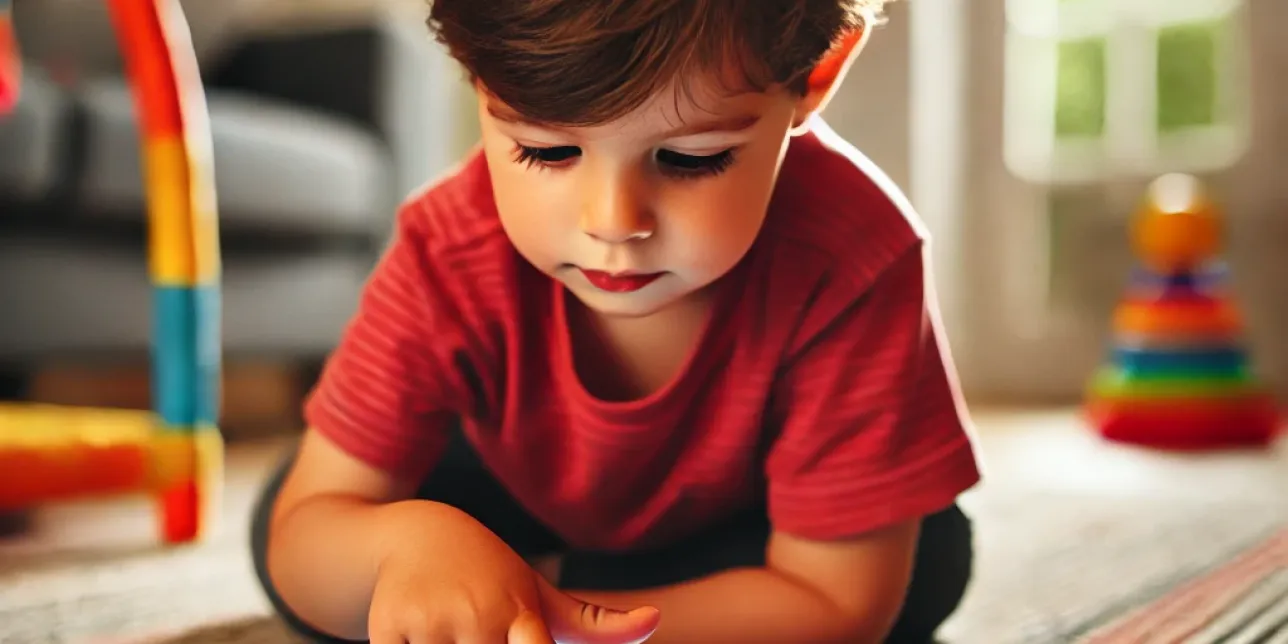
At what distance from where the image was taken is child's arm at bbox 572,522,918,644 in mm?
478

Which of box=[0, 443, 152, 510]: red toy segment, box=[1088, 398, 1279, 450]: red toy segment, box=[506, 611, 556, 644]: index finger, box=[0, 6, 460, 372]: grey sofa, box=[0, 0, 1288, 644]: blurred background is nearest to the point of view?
box=[506, 611, 556, 644]: index finger

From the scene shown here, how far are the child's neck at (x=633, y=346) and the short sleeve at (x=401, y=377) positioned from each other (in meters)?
0.05

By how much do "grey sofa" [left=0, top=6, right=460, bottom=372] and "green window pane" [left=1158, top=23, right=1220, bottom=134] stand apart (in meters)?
1.33

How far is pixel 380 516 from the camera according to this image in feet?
1.50

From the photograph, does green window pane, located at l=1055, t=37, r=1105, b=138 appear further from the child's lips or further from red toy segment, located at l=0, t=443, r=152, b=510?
the child's lips

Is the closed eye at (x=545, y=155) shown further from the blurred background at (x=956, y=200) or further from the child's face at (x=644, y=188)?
the blurred background at (x=956, y=200)

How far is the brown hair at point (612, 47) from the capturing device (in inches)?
15.5

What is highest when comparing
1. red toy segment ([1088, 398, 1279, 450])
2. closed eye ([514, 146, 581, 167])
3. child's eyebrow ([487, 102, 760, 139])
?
child's eyebrow ([487, 102, 760, 139])

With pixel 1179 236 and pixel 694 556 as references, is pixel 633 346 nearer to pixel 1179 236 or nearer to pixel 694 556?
pixel 694 556

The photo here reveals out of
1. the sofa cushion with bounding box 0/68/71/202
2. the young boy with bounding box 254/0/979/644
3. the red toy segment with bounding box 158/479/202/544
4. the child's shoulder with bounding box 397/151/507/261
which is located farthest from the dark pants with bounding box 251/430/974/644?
the sofa cushion with bounding box 0/68/71/202

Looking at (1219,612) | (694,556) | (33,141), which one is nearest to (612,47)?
(694,556)

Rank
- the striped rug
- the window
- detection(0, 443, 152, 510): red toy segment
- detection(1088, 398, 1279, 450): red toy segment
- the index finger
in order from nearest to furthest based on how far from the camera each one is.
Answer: the index finger, the striped rug, detection(0, 443, 152, 510): red toy segment, detection(1088, 398, 1279, 450): red toy segment, the window

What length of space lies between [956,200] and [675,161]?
6.75 ft

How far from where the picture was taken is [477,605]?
0.39 metres
